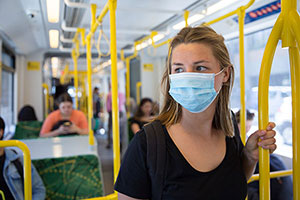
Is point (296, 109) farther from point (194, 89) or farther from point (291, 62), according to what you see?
point (194, 89)

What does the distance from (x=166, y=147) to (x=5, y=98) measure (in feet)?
17.5

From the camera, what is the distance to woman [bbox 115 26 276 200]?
95 cm

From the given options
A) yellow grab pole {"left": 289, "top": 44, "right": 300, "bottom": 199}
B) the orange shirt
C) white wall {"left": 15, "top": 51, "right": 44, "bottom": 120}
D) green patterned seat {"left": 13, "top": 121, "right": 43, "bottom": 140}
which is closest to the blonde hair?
yellow grab pole {"left": 289, "top": 44, "right": 300, "bottom": 199}

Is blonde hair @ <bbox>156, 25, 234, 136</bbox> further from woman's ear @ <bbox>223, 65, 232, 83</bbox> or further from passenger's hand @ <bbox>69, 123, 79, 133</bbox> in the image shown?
passenger's hand @ <bbox>69, 123, 79, 133</bbox>

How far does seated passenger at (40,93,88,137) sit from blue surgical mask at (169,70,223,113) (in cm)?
271

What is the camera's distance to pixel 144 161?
94cm

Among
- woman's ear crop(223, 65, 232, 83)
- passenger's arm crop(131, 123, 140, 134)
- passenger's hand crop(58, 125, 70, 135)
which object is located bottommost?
passenger's arm crop(131, 123, 140, 134)

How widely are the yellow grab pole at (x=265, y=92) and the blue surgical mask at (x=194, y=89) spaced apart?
181 mm

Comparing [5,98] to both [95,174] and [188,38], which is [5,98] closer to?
[95,174]

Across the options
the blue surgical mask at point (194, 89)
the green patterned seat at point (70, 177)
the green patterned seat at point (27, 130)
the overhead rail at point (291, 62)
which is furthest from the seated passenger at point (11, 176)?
the green patterned seat at point (27, 130)

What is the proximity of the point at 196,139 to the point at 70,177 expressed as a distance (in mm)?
1466

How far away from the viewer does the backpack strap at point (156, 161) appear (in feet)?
3.08

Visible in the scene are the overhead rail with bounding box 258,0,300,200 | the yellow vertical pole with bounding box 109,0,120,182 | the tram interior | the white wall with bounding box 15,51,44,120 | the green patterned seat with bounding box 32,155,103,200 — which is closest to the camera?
the overhead rail with bounding box 258,0,300,200

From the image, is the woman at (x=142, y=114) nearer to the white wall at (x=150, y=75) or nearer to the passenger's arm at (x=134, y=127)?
the passenger's arm at (x=134, y=127)
